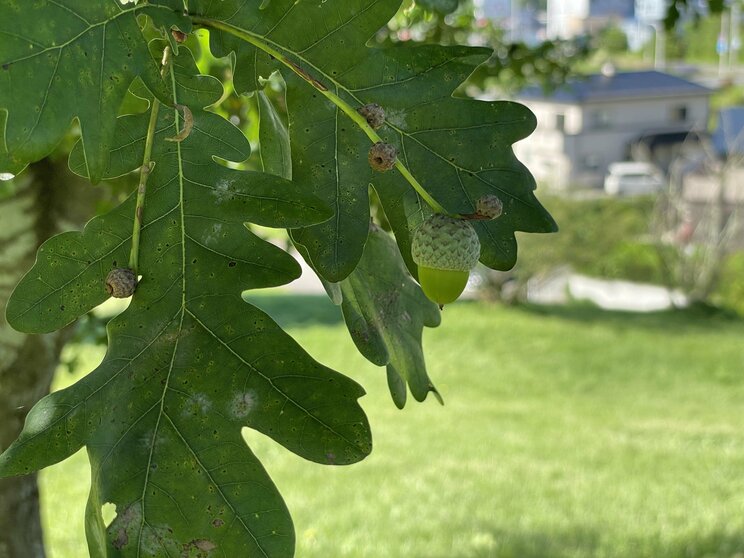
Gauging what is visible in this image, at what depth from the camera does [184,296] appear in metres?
0.80

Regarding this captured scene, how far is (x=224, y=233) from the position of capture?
806 mm

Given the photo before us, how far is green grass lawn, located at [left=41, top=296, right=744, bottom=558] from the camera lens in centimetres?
371

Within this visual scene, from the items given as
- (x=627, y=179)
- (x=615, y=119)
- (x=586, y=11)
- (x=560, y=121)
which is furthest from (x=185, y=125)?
(x=586, y=11)

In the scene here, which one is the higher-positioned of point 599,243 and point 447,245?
point 447,245

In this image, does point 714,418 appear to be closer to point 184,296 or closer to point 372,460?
point 372,460

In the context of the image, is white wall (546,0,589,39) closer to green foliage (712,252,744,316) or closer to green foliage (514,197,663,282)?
green foliage (514,197,663,282)

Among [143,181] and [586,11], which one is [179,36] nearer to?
[143,181]

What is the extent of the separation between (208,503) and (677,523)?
11.5ft

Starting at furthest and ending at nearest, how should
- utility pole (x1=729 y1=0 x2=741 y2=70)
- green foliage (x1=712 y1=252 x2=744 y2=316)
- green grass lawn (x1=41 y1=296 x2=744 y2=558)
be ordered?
utility pole (x1=729 y1=0 x2=741 y2=70) < green foliage (x1=712 y1=252 x2=744 y2=316) < green grass lawn (x1=41 y1=296 x2=744 y2=558)

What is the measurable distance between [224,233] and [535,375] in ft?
24.5

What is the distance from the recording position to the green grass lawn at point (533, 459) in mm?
3707

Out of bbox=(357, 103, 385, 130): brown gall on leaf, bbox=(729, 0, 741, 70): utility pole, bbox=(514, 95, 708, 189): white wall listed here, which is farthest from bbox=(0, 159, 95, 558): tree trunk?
bbox=(729, 0, 741, 70): utility pole

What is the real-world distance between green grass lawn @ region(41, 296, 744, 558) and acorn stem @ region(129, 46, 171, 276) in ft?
9.36

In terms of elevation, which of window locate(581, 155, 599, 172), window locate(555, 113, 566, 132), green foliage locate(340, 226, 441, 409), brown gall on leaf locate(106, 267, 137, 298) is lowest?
window locate(581, 155, 599, 172)
